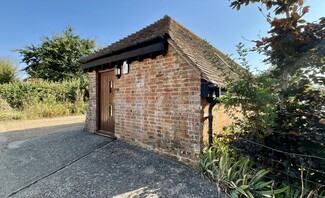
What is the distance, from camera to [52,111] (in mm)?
13531

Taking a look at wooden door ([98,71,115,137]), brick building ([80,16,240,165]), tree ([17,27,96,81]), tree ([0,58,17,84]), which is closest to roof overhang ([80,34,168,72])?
brick building ([80,16,240,165])

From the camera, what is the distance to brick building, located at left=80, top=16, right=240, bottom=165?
4.24 meters

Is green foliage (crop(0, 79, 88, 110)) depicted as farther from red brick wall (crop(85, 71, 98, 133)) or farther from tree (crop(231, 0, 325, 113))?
tree (crop(231, 0, 325, 113))

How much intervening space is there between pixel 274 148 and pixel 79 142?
613 cm

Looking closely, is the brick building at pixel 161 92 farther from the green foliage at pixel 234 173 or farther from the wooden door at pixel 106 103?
the green foliage at pixel 234 173

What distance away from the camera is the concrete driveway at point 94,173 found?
340cm

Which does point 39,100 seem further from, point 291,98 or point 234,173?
point 291,98

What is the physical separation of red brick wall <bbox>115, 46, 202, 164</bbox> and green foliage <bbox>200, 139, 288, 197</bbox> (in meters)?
0.41

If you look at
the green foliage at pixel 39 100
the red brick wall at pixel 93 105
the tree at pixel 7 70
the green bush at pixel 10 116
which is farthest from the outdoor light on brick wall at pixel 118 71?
the tree at pixel 7 70

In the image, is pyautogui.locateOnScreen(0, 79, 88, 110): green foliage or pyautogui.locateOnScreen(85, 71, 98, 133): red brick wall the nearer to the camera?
pyautogui.locateOnScreen(85, 71, 98, 133): red brick wall

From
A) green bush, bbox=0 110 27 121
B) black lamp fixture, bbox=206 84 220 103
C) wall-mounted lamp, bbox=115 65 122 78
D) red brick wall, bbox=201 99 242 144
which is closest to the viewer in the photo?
black lamp fixture, bbox=206 84 220 103

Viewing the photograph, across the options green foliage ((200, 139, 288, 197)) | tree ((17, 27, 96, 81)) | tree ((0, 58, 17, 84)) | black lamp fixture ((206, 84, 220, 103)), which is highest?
tree ((17, 27, 96, 81))

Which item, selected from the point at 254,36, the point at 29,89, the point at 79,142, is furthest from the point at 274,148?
the point at 29,89

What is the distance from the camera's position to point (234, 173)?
349 centimetres
